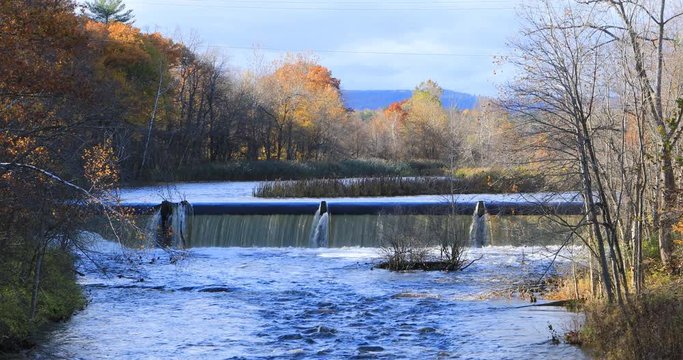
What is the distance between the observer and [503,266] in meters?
16.1

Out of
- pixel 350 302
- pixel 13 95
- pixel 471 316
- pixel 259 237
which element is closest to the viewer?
pixel 13 95

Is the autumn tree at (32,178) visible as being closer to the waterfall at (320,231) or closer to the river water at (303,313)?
the river water at (303,313)

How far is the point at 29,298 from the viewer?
33.4ft

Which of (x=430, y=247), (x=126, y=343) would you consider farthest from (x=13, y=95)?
(x=430, y=247)

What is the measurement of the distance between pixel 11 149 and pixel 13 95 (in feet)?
2.78

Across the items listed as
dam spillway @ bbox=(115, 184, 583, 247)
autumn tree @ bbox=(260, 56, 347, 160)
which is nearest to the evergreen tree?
autumn tree @ bbox=(260, 56, 347, 160)

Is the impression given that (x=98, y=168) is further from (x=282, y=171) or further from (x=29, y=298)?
(x=282, y=171)

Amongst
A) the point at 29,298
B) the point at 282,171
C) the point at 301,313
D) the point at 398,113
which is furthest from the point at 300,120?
the point at 29,298

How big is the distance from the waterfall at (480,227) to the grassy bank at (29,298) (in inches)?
393

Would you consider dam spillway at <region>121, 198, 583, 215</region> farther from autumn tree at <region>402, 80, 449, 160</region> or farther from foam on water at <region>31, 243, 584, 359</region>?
autumn tree at <region>402, 80, 449, 160</region>

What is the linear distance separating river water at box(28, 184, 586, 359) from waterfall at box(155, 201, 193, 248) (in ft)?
9.08

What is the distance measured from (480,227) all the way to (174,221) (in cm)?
760

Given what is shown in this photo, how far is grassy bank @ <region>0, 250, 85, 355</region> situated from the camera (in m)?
9.23

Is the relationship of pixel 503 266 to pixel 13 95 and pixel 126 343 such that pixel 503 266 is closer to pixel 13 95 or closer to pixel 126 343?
pixel 126 343
